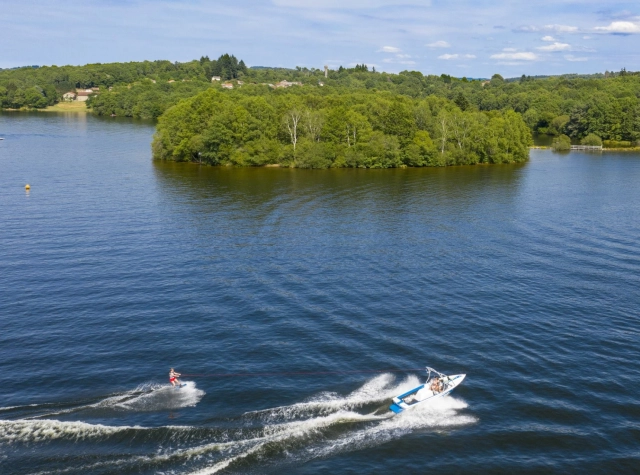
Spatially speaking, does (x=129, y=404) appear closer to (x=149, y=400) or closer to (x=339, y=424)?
(x=149, y=400)

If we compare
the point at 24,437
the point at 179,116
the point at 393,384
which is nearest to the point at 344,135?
the point at 179,116

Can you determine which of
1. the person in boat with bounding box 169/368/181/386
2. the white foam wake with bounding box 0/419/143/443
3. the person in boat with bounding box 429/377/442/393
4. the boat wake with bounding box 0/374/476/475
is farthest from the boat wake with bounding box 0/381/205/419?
the person in boat with bounding box 429/377/442/393

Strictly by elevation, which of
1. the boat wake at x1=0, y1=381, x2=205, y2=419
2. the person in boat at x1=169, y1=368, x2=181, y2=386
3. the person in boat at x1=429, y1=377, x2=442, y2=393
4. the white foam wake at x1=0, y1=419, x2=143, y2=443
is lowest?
the white foam wake at x1=0, y1=419, x2=143, y2=443

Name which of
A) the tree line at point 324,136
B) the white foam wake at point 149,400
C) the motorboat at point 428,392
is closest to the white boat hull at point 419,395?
the motorboat at point 428,392

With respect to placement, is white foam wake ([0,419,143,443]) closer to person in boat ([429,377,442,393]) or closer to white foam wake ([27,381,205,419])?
white foam wake ([27,381,205,419])

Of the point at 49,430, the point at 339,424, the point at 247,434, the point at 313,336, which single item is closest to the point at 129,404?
the point at 49,430

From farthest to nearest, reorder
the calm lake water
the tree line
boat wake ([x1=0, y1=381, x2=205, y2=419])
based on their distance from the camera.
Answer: the tree line → boat wake ([x1=0, y1=381, x2=205, y2=419]) → the calm lake water

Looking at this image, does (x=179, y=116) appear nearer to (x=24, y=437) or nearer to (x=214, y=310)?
(x=214, y=310)
